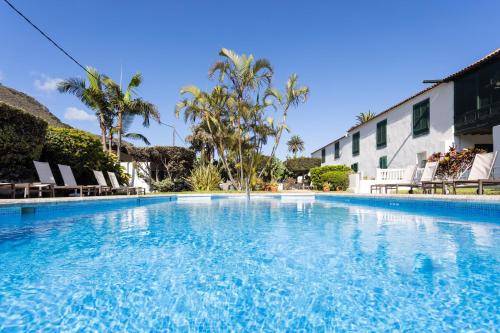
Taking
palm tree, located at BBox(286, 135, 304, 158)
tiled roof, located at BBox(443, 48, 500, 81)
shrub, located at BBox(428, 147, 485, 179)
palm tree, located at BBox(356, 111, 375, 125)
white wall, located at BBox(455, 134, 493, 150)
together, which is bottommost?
shrub, located at BBox(428, 147, 485, 179)

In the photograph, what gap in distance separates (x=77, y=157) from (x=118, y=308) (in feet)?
34.7

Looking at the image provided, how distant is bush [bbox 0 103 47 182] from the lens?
789cm

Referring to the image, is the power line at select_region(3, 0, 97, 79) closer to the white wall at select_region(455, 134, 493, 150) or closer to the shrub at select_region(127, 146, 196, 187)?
the shrub at select_region(127, 146, 196, 187)

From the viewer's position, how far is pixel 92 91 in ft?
47.2

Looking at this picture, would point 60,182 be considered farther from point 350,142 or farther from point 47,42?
point 350,142

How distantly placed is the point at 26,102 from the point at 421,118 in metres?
37.9

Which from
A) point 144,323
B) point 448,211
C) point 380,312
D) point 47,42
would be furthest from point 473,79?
point 47,42

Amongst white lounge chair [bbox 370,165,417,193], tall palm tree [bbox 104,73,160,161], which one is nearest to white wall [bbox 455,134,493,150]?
white lounge chair [bbox 370,165,417,193]

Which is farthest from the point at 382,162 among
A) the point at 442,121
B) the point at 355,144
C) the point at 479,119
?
the point at 479,119

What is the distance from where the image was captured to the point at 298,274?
103 inches

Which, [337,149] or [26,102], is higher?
[26,102]

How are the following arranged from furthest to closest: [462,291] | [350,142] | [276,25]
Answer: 1. [350,142]
2. [276,25]
3. [462,291]

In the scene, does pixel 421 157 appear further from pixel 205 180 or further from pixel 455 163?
pixel 205 180

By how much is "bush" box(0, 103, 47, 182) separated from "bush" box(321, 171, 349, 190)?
15.5 m
